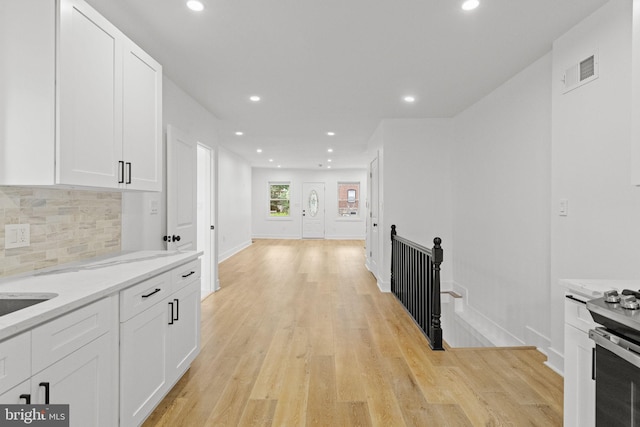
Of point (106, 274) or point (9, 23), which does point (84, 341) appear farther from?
point (9, 23)

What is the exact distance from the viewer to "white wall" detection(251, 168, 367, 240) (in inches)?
481

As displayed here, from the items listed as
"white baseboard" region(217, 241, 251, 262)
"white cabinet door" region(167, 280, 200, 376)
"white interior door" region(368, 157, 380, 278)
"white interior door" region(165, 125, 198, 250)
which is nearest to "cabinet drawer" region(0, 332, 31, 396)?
"white cabinet door" region(167, 280, 200, 376)

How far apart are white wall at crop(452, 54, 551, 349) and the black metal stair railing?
36.7 inches

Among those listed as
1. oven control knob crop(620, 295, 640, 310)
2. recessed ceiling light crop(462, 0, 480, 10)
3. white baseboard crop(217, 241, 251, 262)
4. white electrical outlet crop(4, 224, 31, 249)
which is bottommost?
white baseboard crop(217, 241, 251, 262)

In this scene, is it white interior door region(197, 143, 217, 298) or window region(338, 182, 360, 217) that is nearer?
white interior door region(197, 143, 217, 298)

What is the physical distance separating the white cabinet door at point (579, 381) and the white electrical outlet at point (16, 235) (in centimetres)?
283

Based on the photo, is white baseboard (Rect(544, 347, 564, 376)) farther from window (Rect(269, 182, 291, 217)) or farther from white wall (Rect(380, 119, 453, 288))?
window (Rect(269, 182, 291, 217))

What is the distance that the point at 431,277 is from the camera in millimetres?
3131

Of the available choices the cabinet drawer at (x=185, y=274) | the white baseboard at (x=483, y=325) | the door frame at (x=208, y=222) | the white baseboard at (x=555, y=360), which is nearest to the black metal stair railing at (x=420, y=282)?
the white baseboard at (x=555, y=360)

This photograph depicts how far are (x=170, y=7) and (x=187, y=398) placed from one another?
2.61 meters

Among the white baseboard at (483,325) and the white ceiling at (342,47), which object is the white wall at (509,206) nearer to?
the white baseboard at (483,325)

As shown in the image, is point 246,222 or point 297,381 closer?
point 297,381

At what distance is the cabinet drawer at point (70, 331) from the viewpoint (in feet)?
3.84

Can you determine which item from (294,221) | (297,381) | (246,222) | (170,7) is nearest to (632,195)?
(297,381)
